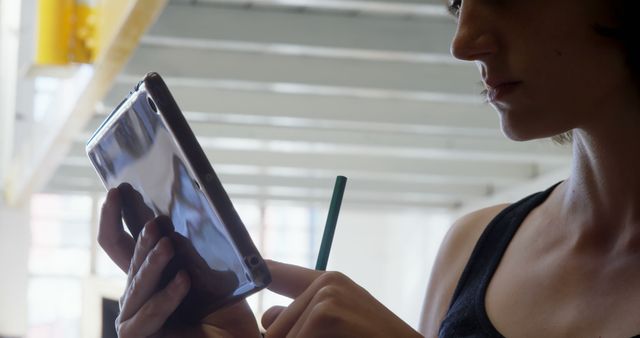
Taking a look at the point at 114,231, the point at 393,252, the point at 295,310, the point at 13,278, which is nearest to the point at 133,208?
the point at 114,231

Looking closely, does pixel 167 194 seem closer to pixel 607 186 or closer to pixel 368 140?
pixel 607 186

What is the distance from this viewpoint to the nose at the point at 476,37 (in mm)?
912

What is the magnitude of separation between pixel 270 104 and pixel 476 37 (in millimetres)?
5605

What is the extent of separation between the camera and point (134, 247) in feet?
3.22

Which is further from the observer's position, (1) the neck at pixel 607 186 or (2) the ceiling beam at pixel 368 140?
(2) the ceiling beam at pixel 368 140

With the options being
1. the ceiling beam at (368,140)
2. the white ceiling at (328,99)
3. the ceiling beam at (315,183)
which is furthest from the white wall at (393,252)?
the ceiling beam at (368,140)

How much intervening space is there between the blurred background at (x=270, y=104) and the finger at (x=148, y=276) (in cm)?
240

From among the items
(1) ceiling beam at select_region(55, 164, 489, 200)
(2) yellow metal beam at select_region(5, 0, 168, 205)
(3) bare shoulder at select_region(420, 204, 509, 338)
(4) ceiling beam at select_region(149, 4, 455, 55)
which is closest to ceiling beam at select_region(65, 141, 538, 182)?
(1) ceiling beam at select_region(55, 164, 489, 200)

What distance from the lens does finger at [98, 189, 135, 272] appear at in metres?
0.96

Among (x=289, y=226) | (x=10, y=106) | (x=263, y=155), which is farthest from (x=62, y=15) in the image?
(x=289, y=226)

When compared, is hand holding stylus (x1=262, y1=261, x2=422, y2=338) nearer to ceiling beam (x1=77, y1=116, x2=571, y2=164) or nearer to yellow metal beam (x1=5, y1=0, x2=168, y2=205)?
yellow metal beam (x1=5, y1=0, x2=168, y2=205)

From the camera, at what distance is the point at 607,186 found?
0.99 metres

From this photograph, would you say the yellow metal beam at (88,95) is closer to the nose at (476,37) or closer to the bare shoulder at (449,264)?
the bare shoulder at (449,264)

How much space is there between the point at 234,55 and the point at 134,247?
468 centimetres
